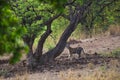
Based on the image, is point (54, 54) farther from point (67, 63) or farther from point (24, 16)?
point (24, 16)

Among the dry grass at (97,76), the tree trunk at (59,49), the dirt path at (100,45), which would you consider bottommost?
the dry grass at (97,76)

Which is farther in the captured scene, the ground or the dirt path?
the dirt path

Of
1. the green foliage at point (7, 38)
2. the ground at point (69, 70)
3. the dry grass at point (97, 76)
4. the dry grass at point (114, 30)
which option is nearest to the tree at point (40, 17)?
the ground at point (69, 70)

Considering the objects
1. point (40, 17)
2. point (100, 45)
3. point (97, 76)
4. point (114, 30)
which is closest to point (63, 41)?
point (40, 17)

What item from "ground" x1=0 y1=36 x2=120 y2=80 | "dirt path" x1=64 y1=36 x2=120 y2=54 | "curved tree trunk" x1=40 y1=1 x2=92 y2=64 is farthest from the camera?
"dirt path" x1=64 y1=36 x2=120 y2=54

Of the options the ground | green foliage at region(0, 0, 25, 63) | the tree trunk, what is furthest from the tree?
green foliage at region(0, 0, 25, 63)

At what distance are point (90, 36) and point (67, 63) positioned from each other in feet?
33.5

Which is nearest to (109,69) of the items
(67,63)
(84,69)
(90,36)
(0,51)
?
(84,69)

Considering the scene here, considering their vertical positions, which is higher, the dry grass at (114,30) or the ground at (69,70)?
the dry grass at (114,30)

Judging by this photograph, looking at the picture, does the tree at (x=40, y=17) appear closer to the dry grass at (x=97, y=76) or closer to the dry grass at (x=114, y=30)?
the dry grass at (x=97, y=76)

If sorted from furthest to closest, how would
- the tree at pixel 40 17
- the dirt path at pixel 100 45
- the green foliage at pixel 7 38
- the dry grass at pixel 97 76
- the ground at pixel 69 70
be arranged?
the dirt path at pixel 100 45
the tree at pixel 40 17
the ground at pixel 69 70
the dry grass at pixel 97 76
the green foliage at pixel 7 38

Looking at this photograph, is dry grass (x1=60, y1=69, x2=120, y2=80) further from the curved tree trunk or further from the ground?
the curved tree trunk

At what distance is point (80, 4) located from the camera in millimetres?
14062

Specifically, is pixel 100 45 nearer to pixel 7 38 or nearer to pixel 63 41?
pixel 63 41
